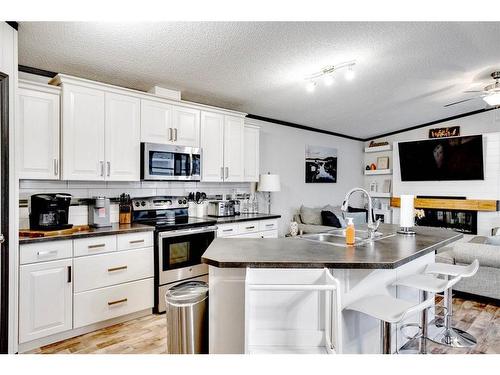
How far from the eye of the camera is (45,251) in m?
2.47

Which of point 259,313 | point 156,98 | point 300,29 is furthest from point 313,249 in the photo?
point 156,98

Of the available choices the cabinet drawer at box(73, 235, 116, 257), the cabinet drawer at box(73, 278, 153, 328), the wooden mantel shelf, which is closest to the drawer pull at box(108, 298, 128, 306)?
the cabinet drawer at box(73, 278, 153, 328)

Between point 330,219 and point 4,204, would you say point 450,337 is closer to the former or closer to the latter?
point 330,219

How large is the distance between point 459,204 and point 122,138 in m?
6.09

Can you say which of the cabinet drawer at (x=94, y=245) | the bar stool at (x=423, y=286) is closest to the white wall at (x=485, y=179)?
the bar stool at (x=423, y=286)

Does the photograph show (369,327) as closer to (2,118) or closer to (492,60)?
(2,118)

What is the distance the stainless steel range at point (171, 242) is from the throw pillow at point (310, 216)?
2.33 metres

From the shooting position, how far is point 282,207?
544 cm

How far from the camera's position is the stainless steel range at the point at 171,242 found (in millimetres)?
3129

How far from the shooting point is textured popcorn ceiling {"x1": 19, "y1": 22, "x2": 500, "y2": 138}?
2.54m

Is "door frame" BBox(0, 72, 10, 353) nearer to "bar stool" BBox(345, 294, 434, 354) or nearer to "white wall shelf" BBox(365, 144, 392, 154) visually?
"bar stool" BBox(345, 294, 434, 354)
